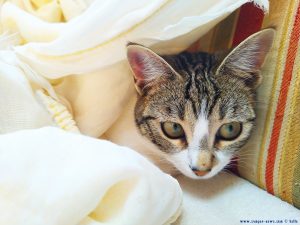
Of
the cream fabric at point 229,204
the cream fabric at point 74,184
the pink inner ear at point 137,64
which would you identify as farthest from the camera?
the pink inner ear at point 137,64

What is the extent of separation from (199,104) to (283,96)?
0.18 metres

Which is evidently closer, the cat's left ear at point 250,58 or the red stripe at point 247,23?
the cat's left ear at point 250,58

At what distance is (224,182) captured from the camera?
889 mm

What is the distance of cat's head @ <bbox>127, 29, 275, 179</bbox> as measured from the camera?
0.82m

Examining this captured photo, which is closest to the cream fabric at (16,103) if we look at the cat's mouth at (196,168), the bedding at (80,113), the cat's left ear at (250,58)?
the bedding at (80,113)

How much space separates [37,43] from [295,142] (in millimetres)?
605

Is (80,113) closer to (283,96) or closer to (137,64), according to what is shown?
(137,64)

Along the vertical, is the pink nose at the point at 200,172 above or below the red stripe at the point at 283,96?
below

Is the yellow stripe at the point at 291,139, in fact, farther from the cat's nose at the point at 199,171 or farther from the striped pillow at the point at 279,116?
the cat's nose at the point at 199,171

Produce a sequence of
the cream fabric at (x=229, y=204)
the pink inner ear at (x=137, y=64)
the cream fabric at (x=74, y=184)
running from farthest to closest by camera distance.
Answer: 1. the pink inner ear at (x=137, y=64)
2. the cream fabric at (x=229, y=204)
3. the cream fabric at (x=74, y=184)

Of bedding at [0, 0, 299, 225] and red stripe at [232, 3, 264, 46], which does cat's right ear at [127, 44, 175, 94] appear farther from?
red stripe at [232, 3, 264, 46]

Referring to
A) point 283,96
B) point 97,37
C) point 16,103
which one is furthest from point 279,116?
point 16,103

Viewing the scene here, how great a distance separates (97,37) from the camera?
2.71 ft

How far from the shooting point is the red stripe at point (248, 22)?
91 cm
